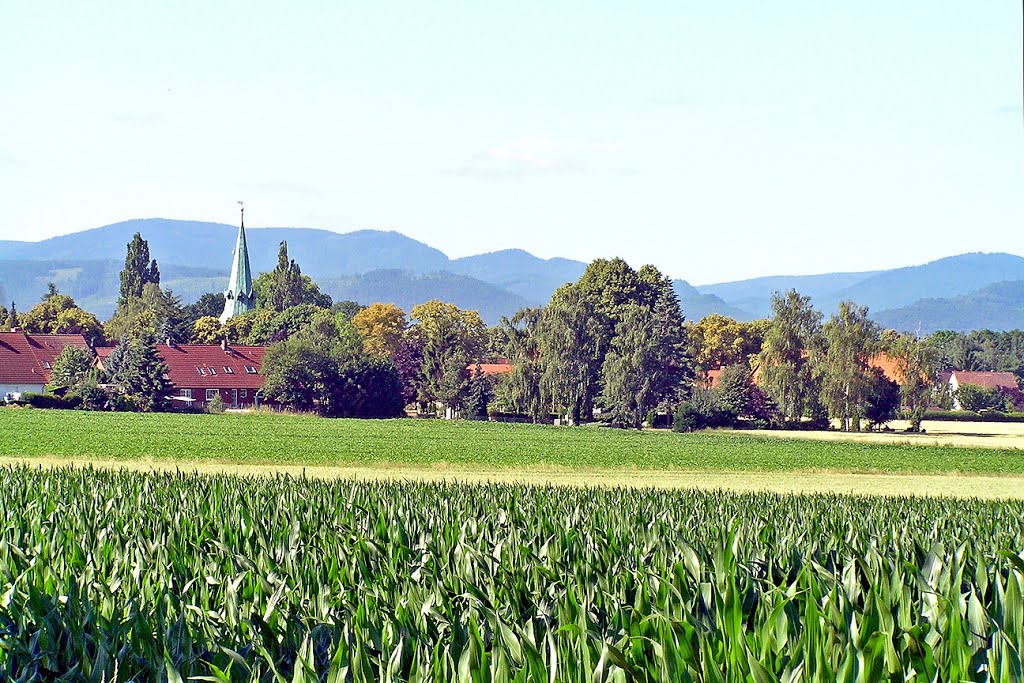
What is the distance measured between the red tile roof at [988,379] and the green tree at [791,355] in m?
83.8

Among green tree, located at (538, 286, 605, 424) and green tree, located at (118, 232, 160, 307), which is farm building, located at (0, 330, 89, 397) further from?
green tree, located at (118, 232, 160, 307)

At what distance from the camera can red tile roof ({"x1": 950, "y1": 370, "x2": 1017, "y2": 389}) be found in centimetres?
16439

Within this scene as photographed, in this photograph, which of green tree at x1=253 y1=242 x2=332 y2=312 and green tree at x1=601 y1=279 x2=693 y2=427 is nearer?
green tree at x1=601 y1=279 x2=693 y2=427

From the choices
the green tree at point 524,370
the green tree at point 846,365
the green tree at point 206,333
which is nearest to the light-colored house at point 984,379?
the green tree at point 846,365

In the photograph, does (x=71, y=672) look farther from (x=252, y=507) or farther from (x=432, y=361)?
(x=432, y=361)

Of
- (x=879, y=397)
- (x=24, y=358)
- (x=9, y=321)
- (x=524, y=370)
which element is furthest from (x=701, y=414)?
(x=9, y=321)

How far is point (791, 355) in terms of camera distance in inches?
3386

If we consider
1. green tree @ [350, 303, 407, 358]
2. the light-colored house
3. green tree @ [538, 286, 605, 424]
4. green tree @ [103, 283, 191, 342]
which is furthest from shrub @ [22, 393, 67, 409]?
the light-colored house

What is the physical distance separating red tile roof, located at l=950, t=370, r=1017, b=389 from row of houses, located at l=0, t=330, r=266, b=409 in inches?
3688

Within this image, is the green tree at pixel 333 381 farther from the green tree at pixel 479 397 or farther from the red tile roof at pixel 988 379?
the red tile roof at pixel 988 379

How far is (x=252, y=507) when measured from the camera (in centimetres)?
1358

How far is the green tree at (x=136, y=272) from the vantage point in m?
190

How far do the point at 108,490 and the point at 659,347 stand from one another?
68.4 metres

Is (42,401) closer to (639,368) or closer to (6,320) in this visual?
(639,368)
